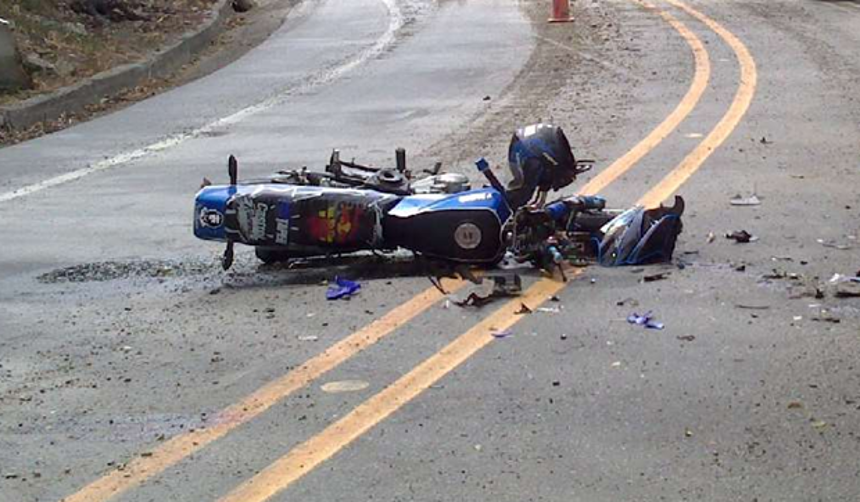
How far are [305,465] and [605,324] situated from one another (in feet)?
5.98

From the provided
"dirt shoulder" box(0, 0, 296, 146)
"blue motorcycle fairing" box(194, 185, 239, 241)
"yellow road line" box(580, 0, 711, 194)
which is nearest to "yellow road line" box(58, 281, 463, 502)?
"blue motorcycle fairing" box(194, 185, 239, 241)

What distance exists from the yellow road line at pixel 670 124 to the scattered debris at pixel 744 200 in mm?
826

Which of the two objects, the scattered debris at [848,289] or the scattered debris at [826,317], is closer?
the scattered debris at [826,317]

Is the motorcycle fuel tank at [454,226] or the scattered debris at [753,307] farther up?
the motorcycle fuel tank at [454,226]

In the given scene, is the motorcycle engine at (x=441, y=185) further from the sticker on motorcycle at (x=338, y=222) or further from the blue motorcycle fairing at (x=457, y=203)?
the sticker on motorcycle at (x=338, y=222)

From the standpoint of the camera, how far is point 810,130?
1082 cm

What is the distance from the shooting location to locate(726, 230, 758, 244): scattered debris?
7387mm

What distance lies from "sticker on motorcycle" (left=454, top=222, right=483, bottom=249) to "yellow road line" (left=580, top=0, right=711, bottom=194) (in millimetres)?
1978

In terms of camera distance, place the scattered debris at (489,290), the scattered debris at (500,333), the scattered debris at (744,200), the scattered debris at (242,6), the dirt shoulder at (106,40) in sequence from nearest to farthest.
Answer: the scattered debris at (500,333) < the scattered debris at (489,290) < the scattered debris at (744,200) < the dirt shoulder at (106,40) < the scattered debris at (242,6)

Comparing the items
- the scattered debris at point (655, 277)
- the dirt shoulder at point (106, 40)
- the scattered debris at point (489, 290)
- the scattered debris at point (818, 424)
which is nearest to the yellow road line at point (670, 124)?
the scattered debris at point (655, 277)

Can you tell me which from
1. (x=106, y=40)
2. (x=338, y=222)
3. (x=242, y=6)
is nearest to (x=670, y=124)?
(x=338, y=222)

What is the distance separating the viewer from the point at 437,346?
19.3 ft

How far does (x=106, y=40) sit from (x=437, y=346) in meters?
13.6

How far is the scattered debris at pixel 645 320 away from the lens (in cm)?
601
